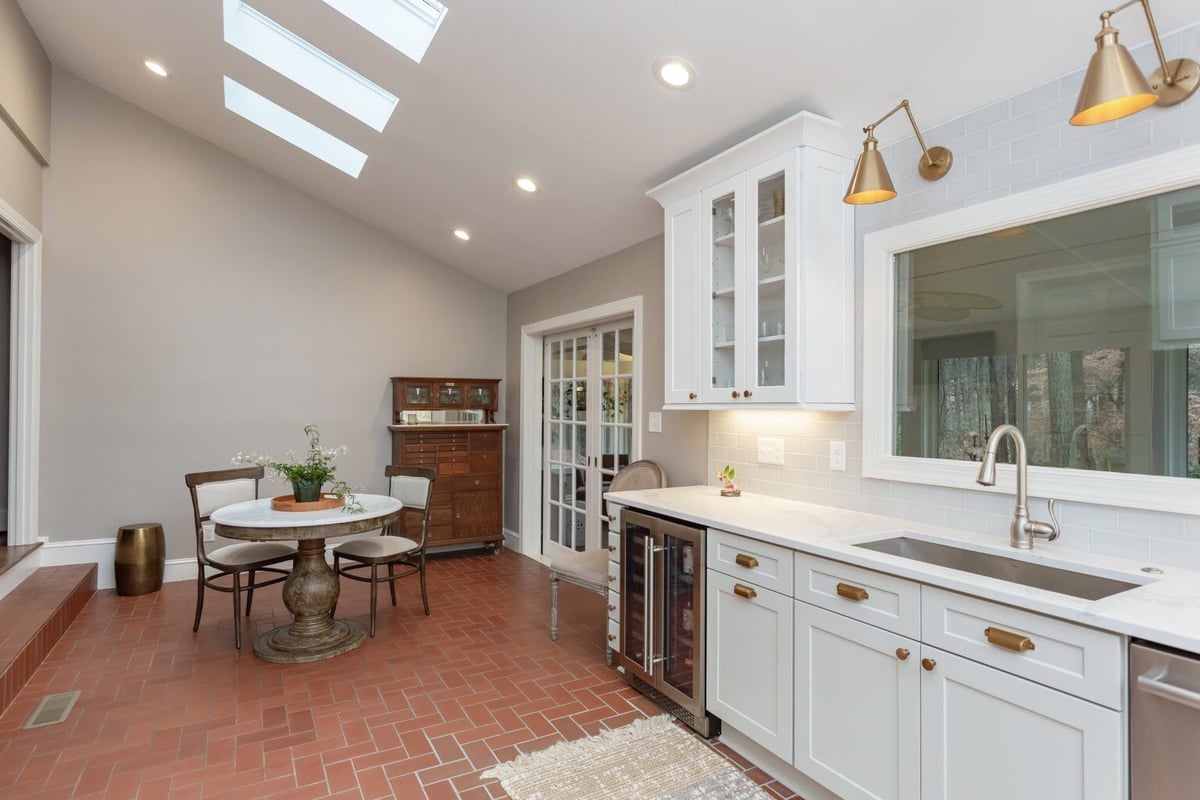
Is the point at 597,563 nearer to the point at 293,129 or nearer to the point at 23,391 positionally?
the point at 293,129

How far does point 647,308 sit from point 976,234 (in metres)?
2.13

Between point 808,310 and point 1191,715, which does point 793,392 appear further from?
point 1191,715

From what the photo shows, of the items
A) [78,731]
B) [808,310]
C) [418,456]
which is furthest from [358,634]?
[808,310]

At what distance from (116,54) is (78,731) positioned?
3949 millimetres

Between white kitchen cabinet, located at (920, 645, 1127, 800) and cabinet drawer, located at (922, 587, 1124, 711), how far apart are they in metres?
0.03

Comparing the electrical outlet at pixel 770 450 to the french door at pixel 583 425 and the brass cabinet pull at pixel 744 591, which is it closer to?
the brass cabinet pull at pixel 744 591

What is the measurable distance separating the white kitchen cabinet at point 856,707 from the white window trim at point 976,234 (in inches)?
→ 29.5

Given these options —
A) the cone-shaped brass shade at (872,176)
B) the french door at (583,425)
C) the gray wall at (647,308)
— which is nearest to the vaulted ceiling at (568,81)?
the gray wall at (647,308)

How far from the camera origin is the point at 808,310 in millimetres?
2553

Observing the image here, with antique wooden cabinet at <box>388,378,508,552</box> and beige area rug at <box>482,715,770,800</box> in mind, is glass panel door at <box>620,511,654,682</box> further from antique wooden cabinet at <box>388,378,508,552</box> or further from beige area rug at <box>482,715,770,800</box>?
antique wooden cabinet at <box>388,378,508,552</box>

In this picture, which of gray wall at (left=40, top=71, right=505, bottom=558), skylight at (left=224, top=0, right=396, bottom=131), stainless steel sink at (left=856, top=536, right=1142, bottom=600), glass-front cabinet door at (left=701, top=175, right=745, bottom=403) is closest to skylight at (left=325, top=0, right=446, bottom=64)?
skylight at (left=224, top=0, right=396, bottom=131)

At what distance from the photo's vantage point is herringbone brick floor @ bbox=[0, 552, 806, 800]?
2.31 meters

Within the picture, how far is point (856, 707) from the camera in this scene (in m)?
1.93

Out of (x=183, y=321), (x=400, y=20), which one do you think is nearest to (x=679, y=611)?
(x=400, y=20)
